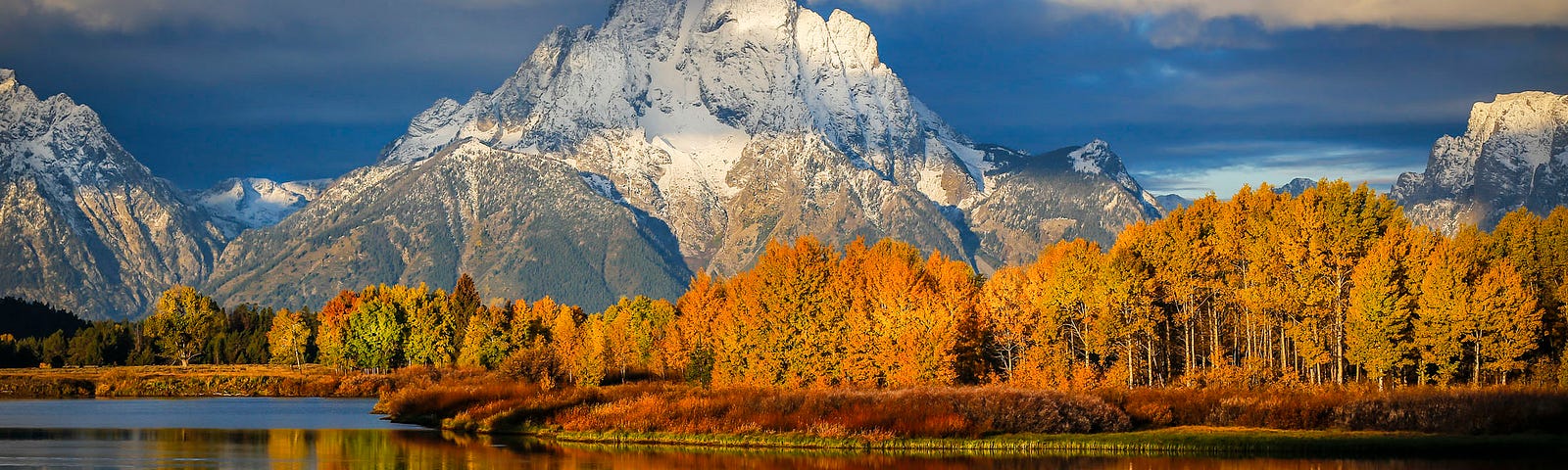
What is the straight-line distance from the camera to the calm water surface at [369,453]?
6762 cm

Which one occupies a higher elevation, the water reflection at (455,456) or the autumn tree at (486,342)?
the autumn tree at (486,342)

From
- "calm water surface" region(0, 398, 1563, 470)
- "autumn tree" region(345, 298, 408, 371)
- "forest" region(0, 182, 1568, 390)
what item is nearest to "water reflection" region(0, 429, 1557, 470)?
"calm water surface" region(0, 398, 1563, 470)

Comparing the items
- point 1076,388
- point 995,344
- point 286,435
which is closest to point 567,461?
point 286,435

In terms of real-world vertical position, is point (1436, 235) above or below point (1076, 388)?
above

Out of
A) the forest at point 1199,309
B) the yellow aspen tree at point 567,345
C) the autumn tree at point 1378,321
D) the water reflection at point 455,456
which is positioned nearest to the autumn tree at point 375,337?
the yellow aspen tree at point 567,345

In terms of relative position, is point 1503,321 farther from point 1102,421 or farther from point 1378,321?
point 1102,421

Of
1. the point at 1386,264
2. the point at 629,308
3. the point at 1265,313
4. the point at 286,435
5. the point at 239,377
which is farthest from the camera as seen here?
the point at 629,308

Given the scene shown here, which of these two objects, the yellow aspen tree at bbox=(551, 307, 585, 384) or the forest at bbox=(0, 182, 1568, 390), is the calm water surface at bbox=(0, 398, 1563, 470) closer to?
the forest at bbox=(0, 182, 1568, 390)

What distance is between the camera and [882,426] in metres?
78.4

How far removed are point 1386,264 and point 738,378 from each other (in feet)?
152

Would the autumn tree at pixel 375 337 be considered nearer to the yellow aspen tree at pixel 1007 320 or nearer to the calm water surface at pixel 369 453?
the calm water surface at pixel 369 453

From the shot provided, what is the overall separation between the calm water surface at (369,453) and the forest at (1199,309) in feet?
95.5

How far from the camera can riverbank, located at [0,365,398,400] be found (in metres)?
151

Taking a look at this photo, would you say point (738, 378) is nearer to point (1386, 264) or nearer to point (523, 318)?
point (1386, 264)
